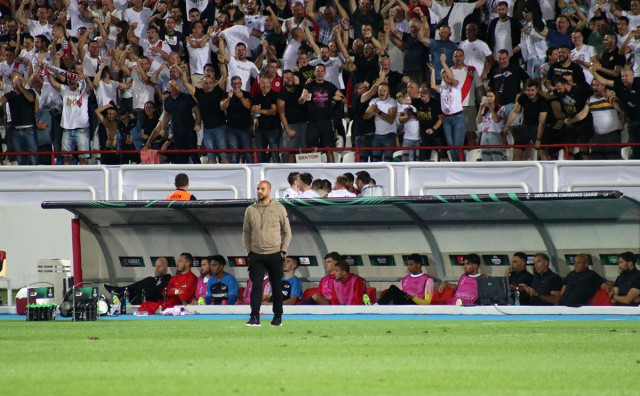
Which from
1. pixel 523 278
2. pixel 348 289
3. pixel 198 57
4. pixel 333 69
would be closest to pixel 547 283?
pixel 523 278

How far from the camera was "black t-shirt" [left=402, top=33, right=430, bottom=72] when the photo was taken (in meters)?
22.5

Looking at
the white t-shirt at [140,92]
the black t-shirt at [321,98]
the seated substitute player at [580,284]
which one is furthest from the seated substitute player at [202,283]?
the seated substitute player at [580,284]

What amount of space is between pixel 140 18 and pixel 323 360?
1673cm

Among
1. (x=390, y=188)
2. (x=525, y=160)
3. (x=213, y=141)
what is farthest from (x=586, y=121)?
(x=213, y=141)

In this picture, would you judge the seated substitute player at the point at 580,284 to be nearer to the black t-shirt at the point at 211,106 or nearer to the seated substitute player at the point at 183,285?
the seated substitute player at the point at 183,285

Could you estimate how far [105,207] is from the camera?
19641 millimetres

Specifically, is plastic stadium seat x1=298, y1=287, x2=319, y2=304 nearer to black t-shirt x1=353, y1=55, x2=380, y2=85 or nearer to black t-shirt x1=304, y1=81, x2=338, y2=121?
black t-shirt x1=304, y1=81, x2=338, y2=121

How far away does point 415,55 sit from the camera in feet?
73.7

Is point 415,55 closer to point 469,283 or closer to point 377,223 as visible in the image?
point 377,223

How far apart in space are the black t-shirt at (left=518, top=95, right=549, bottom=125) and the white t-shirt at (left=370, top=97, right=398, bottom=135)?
8.10 ft

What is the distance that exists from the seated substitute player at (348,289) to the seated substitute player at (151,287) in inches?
127

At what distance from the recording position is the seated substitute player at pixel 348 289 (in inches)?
781

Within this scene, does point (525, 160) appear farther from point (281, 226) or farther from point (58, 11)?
→ point (58, 11)

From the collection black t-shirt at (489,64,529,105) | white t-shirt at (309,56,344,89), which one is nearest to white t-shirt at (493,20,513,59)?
black t-shirt at (489,64,529,105)
